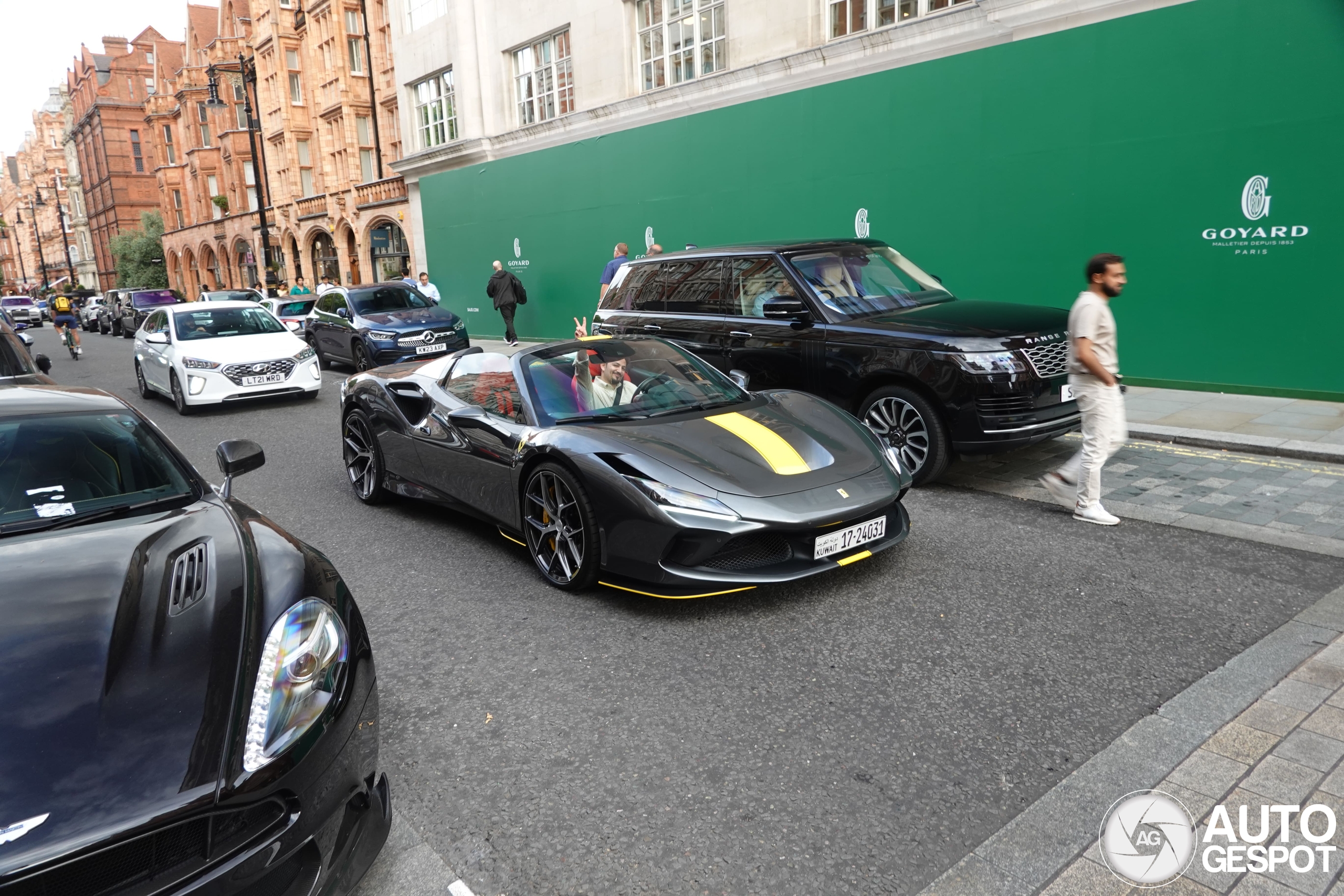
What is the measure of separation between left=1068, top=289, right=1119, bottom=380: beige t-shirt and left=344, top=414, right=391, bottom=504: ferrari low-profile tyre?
4758 mm

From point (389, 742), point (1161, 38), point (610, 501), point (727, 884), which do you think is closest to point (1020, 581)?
point (610, 501)

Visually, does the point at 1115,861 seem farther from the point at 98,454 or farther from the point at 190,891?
the point at 98,454

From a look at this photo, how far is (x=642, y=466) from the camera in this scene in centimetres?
414

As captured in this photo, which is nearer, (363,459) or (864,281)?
(363,459)

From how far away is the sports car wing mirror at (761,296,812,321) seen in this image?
690cm

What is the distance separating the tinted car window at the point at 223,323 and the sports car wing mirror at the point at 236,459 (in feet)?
31.2

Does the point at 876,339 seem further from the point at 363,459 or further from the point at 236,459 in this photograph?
the point at 236,459

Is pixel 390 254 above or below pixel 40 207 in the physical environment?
below

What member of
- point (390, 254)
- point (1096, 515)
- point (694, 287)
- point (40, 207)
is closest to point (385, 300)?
point (694, 287)

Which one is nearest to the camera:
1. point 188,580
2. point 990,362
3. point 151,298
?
point 188,580

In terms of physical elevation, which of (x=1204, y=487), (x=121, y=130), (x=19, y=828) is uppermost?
(x=121, y=130)

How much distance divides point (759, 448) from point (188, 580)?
2652 millimetres

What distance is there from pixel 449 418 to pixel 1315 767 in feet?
14.5

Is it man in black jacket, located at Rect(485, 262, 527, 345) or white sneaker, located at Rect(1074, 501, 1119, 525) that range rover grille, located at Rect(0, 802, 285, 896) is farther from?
man in black jacket, located at Rect(485, 262, 527, 345)
